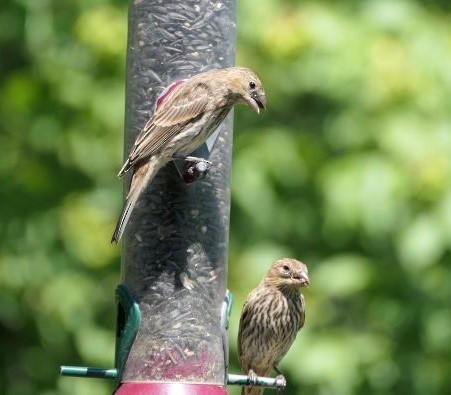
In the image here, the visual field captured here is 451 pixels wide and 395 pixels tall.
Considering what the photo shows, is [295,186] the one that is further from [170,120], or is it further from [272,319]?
[170,120]

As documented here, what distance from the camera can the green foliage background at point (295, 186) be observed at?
10.2 m

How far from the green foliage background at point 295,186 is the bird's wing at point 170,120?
7.45ft

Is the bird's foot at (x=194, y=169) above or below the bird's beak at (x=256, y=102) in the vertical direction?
below

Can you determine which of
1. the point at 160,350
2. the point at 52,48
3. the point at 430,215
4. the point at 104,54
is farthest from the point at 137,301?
the point at 52,48

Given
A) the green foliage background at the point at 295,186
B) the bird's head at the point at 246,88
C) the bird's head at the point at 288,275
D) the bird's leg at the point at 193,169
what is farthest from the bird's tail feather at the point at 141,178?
the green foliage background at the point at 295,186

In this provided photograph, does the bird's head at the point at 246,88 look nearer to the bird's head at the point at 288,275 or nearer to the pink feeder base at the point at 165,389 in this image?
the pink feeder base at the point at 165,389

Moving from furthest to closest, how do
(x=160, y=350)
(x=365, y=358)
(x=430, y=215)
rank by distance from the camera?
1. (x=365, y=358)
2. (x=430, y=215)
3. (x=160, y=350)

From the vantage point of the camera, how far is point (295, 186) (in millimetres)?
10836

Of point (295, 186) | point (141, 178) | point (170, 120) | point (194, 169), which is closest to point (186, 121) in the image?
point (170, 120)

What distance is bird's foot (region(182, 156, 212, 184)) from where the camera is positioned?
8047mm

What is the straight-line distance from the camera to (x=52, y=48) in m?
11.8

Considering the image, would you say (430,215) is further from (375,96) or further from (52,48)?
(52,48)

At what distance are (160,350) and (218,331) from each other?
1.23 ft

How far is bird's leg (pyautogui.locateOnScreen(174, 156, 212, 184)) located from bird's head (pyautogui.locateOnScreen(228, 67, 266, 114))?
371mm
